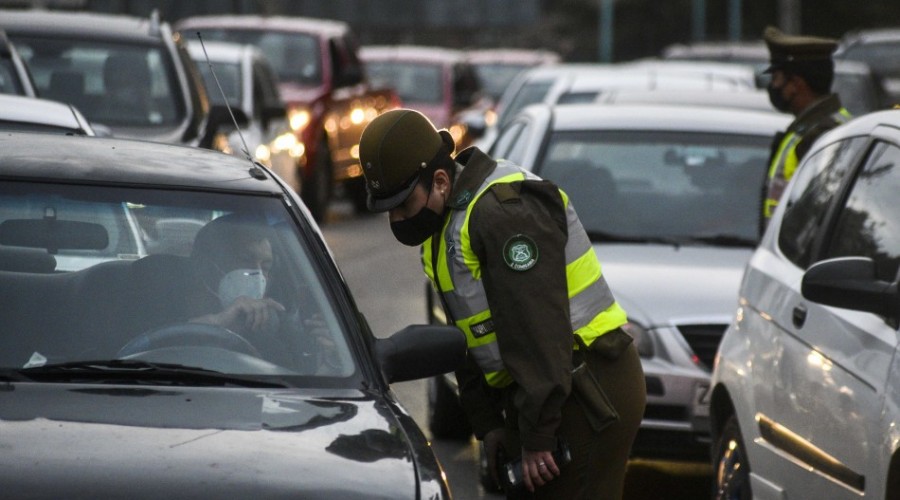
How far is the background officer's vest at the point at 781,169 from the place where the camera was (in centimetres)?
824

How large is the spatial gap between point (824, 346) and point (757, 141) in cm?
397

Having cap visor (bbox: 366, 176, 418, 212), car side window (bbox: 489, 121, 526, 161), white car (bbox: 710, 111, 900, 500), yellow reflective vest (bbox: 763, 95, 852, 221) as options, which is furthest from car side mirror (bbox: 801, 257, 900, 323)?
car side window (bbox: 489, 121, 526, 161)

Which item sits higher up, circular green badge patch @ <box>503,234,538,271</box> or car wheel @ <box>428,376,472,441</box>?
circular green badge patch @ <box>503,234,538,271</box>

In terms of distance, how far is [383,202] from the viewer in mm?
4945

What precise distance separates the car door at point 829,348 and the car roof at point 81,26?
7064 mm

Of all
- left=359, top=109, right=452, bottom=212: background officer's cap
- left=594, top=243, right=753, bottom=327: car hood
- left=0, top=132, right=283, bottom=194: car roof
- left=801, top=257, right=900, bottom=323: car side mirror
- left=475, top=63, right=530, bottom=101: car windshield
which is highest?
left=359, top=109, right=452, bottom=212: background officer's cap

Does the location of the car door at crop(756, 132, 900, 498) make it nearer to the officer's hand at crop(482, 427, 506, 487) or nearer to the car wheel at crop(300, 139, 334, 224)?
the officer's hand at crop(482, 427, 506, 487)

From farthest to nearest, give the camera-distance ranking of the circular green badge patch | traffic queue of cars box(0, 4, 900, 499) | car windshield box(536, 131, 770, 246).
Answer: car windshield box(536, 131, 770, 246) < the circular green badge patch < traffic queue of cars box(0, 4, 900, 499)

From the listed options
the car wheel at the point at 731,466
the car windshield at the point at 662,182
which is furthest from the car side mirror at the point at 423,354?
the car windshield at the point at 662,182

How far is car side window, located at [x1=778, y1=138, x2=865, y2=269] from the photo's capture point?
629 centimetres

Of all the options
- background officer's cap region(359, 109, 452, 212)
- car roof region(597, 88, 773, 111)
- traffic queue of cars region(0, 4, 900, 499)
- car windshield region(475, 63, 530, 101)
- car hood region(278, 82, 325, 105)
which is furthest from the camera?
car windshield region(475, 63, 530, 101)

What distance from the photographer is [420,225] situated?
16.3 ft

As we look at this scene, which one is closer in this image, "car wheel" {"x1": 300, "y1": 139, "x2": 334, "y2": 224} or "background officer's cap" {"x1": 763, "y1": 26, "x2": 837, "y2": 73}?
"background officer's cap" {"x1": 763, "y1": 26, "x2": 837, "y2": 73}

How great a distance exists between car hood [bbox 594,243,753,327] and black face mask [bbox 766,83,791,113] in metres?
0.66
